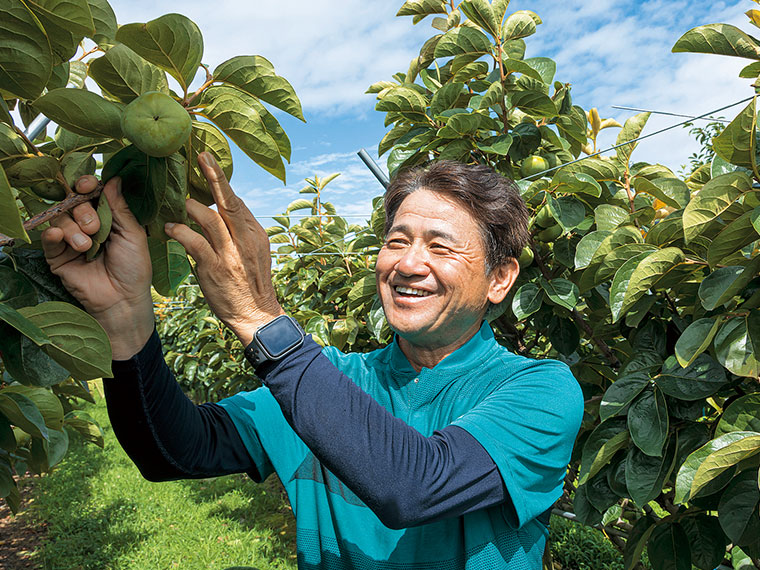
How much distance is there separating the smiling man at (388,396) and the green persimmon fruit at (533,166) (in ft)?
1.30

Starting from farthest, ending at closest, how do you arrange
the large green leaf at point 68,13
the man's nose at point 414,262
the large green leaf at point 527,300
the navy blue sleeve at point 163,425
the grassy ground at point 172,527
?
the grassy ground at point 172,527, the large green leaf at point 527,300, the man's nose at point 414,262, the navy blue sleeve at point 163,425, the large green leaf at point 68,13

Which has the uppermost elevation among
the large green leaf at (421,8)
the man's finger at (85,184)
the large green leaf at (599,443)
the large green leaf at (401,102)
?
the large green leaf at (421,8)

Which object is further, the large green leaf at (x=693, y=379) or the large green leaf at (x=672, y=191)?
the large green leaf at (x=672, y=191)

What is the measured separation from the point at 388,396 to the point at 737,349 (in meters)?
0.82

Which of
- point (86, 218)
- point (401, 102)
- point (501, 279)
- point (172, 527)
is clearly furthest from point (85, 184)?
point (172, 527)

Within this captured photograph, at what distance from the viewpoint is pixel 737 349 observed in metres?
1.34

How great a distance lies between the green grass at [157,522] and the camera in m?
4.78

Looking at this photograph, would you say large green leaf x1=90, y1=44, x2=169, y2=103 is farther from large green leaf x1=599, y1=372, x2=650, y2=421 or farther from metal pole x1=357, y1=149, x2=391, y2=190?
metal pole x1=357, y1=149, x2=391, y2=190

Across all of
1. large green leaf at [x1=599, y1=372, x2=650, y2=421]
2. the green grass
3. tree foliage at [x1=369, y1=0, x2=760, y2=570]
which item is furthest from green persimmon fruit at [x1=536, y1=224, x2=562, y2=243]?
Result: the green grass

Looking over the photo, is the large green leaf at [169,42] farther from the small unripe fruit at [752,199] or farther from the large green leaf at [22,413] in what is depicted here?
the small unripe fruit at [752,199]

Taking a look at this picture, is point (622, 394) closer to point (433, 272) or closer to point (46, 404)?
point (433, 272)

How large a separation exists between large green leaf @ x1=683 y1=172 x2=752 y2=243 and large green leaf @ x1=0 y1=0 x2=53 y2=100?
4.19ft

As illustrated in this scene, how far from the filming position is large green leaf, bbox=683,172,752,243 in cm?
132

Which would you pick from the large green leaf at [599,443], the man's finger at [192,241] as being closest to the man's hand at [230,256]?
the man's finger at [192,241]
